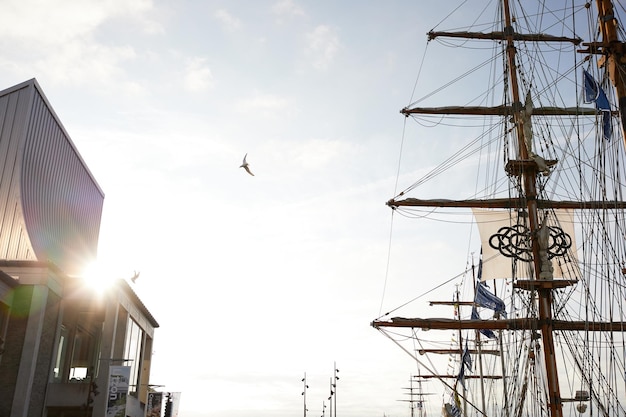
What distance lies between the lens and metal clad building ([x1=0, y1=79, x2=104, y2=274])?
25422mm

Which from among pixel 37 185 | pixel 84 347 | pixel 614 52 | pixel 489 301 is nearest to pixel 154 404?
pixel 84 347

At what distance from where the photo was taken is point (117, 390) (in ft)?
79.1

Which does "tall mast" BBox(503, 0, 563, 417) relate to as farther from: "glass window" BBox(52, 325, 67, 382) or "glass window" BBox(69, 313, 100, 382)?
"glass window" BBox(52, 325, 67, 382)

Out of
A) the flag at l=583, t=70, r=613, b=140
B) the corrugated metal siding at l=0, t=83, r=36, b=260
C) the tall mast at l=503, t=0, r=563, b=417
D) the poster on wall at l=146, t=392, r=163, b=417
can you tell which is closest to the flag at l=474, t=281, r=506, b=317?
the tall mast at l=503, t=0, r=563, b=417

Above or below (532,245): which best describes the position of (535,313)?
below

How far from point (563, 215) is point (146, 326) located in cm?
2543

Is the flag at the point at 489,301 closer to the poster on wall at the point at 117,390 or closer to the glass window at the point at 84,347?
the poster on wall at the point at 117,390

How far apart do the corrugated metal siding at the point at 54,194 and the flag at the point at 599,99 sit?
73.4 ft

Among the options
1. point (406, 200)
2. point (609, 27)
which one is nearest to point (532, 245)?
point (406, 200)

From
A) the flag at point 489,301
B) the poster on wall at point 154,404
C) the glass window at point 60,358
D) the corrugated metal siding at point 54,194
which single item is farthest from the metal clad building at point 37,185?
the flag at point 489,301

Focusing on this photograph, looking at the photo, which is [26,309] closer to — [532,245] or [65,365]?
[65,365]

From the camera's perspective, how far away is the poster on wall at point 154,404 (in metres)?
38.0

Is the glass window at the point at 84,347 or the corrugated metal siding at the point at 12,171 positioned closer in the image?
the corrugated metal siding at the point at 12,171

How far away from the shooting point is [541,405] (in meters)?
22.4
